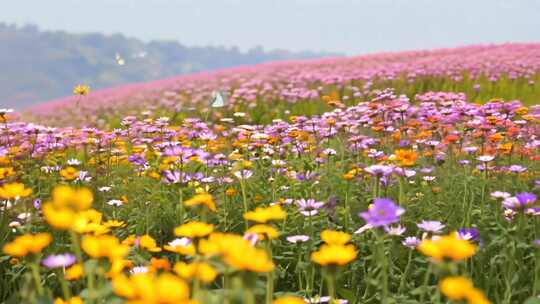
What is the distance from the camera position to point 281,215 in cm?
155

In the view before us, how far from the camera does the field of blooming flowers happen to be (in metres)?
1.35

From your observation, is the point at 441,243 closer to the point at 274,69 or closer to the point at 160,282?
the point at 160,282

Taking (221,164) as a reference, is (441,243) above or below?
above

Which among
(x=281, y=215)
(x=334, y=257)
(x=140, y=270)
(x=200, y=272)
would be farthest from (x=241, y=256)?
(x=140, y=270)

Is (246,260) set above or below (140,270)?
above

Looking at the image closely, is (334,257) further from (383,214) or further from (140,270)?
(140,270)

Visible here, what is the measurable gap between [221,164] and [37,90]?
179934 mm

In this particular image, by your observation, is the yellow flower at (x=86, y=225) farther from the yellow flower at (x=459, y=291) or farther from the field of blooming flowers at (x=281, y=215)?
the yellow flower at (x=459, y=291)

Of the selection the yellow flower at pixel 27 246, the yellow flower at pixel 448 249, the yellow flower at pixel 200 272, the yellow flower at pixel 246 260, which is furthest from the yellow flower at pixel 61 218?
the yellow flower at pixel 448 249

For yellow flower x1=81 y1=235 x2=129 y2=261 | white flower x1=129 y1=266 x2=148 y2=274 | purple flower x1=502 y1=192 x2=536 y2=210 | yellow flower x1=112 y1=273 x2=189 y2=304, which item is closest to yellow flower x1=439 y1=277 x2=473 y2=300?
yellow flower x1=112 y1=273 x2=189 y2=304

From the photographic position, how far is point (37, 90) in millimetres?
169500

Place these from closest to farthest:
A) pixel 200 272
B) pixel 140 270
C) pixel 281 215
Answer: pixel 200 272 < pixel 281 215 < pixel 140 270

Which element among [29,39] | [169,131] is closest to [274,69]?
[169,131]

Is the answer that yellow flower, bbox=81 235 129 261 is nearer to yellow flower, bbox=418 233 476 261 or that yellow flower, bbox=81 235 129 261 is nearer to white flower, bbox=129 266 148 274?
white flower, bbox=129 266 148 274
